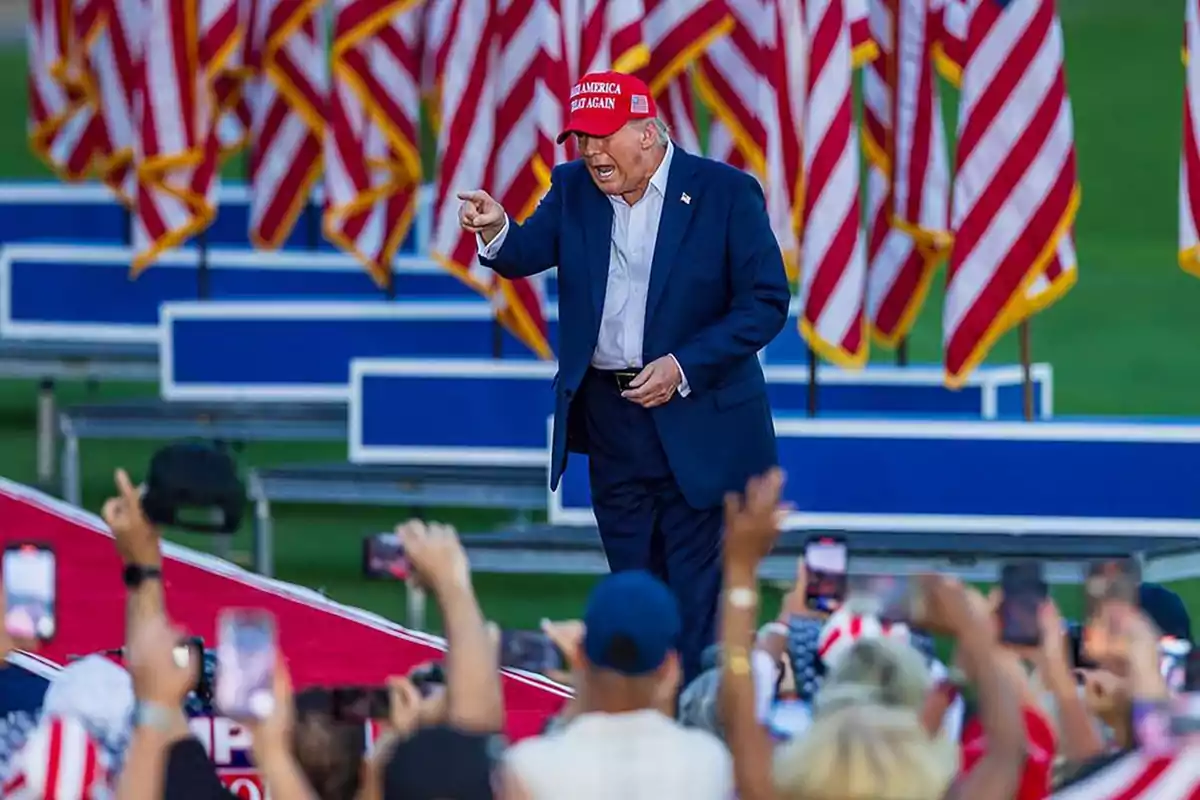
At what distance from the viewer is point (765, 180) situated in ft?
37.6

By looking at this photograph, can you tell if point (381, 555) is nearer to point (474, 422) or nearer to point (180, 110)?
point (474, 422)

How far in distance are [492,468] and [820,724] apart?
705cm

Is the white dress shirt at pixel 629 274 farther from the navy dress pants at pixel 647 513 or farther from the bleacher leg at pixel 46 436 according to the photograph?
the bleacher leg at pixel 46 436

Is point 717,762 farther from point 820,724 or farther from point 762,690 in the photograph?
point 762,690

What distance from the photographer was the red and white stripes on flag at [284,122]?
14320mm

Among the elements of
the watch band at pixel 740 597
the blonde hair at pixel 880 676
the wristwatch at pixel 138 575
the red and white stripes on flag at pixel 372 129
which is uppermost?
Answer: the red and white stripes on flag at pixel 372 129

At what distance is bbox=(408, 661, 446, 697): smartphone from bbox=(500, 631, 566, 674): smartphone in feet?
6.67

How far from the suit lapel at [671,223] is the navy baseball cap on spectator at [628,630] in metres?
2.39

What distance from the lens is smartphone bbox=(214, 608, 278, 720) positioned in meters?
5.09

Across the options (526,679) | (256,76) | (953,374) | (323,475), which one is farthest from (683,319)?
(256,76)

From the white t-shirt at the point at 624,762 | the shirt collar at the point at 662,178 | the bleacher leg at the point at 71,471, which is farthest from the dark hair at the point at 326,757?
the bleacher leg at the point at 71,471

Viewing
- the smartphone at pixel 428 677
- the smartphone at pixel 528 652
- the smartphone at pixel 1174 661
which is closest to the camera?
the smartphone at pixel 1174 661

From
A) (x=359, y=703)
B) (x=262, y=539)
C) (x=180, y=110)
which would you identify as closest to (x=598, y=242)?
(x=359, y=703)

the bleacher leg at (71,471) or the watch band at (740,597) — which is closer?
the watch band at (740,597)
